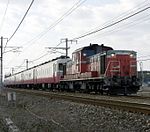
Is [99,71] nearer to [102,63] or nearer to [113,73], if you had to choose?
[102,63]

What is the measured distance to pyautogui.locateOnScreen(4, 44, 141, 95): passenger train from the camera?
2770 cm

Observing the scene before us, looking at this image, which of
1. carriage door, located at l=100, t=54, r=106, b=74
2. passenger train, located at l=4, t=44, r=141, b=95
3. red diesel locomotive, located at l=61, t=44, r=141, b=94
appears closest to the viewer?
red diesel locomotive, located at l=61, t=44, r=141, b=94

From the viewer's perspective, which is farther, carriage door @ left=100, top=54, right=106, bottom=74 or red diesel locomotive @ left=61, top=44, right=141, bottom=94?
carriage door @ left=100, top=54, right=106, bottom=74

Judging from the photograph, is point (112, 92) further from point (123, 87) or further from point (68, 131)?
point (68, 131)

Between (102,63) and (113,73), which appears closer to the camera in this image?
(113,73)

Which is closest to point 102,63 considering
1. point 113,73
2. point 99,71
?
point 99,71

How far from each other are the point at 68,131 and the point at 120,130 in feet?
4.93

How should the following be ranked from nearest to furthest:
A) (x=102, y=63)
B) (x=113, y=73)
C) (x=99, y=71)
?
(x=113, y=73), (x=102, y=63), (x=99, y=71)

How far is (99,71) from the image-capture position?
29484 mm

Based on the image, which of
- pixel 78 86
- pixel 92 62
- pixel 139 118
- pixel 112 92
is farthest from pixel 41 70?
pixel 139 118

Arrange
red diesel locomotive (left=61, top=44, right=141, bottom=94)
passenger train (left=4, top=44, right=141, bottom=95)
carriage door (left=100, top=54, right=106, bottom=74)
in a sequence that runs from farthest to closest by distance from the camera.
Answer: carriage door (left=100, top=54, right=106, bottom=74), passenger train (left=4, top=44, right=141, bottom=95), red diesel locomotive (left=61, top=44, right=141, bottom=94)

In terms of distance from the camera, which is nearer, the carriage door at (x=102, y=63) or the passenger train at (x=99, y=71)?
the passenger train at (x=99, y=71)

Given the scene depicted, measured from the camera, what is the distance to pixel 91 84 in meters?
31.1

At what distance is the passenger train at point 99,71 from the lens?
27703mm
